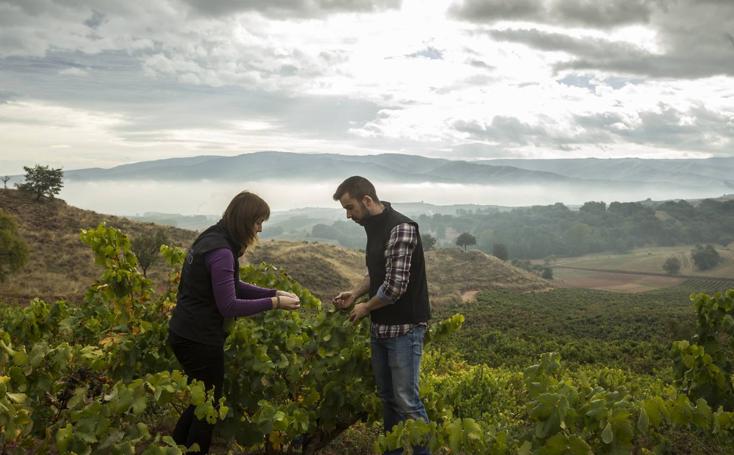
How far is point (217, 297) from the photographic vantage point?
11.9 ft

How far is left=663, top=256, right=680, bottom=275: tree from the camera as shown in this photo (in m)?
118

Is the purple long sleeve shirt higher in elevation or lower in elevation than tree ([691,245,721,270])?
higher

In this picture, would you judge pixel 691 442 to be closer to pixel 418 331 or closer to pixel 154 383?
pixel 418 331

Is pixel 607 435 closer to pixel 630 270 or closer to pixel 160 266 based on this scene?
pixel 160 266

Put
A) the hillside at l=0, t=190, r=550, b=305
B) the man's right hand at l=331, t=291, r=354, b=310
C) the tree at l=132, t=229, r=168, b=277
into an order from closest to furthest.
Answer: the man's right hand at l=331, t=291, r=354, b=310
the hillside at l=0, t=190, r=550, b=305
the tree at l=132, t=229, r=168, b=277

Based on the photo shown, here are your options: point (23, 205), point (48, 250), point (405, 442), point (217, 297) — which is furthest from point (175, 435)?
point (23, 205)

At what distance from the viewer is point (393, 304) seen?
4121 millimetres

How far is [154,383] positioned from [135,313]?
8.51ft

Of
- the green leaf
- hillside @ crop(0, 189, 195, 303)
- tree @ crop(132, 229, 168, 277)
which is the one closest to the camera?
the green leaf

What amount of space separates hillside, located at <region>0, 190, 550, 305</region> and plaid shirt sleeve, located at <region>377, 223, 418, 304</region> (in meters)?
15.1

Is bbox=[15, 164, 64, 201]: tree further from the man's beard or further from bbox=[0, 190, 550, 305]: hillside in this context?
the man's beard

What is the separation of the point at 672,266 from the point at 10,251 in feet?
411

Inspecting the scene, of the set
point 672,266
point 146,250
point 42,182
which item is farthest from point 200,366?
point 672,266

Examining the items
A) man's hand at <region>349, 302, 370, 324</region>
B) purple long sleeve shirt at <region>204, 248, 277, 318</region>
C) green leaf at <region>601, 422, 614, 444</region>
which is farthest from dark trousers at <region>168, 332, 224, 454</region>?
green leaf at <region>601, 422, 614, 444</region>
